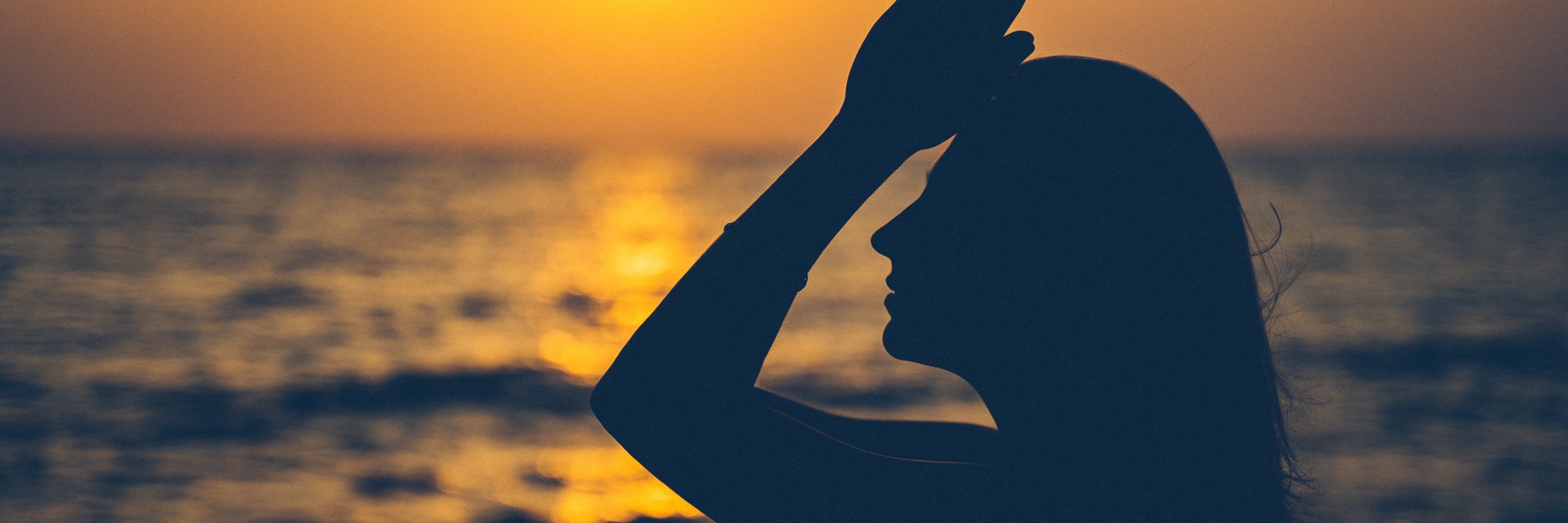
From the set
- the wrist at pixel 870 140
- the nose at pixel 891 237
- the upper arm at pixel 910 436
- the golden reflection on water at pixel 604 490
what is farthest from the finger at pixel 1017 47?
the golden reflection on water at pixel 604 490

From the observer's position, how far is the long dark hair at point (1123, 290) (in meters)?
0.97

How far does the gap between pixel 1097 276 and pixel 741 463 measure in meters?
0.39

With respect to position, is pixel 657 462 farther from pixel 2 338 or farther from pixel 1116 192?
pixel 2 338

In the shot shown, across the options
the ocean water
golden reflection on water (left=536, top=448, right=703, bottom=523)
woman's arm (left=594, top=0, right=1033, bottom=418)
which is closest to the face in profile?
woman's arm (left=594, top=0, right=1033, bottom=418)

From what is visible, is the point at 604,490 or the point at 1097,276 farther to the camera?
the point at 604,490

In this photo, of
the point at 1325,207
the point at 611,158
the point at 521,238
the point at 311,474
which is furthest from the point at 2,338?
the point at 611,158

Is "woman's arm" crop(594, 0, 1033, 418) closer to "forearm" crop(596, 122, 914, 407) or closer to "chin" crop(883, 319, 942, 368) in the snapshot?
"forearm" crop(596, 122, 914, 407)

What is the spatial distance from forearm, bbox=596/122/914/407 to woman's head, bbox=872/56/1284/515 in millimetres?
129

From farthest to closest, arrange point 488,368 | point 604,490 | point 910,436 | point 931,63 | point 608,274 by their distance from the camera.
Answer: point 608,274, point 488,368, point 604,490, point 910,436, point 931,63

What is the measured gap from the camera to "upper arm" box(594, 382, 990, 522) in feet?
3.15

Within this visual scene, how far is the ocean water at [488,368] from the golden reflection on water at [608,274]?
0.51 ft

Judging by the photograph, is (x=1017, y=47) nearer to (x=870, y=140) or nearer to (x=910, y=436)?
(x=870, y=140)

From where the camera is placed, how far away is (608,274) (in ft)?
87.4

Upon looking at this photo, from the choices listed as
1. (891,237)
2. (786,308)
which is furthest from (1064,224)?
(786,308)
